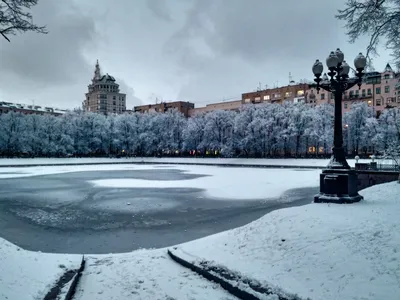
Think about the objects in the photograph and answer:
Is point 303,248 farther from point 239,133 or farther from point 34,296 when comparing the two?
point 239,133

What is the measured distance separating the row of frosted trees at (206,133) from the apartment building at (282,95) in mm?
24130

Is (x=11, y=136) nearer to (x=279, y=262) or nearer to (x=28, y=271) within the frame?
(x=28, y=271)

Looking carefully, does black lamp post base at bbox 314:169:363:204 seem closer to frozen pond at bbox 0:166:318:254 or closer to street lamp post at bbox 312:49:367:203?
street lamp post at bbox 312:49:367:203

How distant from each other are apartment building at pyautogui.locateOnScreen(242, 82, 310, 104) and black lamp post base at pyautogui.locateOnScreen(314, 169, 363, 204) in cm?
9132

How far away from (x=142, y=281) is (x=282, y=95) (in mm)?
112752

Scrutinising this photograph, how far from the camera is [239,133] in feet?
275

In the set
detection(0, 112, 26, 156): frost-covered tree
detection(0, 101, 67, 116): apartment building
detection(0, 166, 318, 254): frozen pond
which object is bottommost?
detection(0, 166, 318, 254): frozen pond

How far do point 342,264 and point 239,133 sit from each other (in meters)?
77.6

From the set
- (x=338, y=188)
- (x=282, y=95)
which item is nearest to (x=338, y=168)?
(x=338, y=188)

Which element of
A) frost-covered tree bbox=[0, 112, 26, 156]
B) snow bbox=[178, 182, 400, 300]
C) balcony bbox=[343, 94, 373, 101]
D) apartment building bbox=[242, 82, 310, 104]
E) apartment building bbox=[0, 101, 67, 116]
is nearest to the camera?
snow bbox=[178, 182, 400, 300]

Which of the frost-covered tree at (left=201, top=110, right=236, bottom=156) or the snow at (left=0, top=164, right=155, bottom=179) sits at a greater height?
the frost-covered tree at (left=201, top=110, right=236, bottom=156)

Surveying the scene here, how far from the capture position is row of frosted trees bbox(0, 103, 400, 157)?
75438 millimetres

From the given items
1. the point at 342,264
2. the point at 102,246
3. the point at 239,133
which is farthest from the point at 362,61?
the point at 239,133

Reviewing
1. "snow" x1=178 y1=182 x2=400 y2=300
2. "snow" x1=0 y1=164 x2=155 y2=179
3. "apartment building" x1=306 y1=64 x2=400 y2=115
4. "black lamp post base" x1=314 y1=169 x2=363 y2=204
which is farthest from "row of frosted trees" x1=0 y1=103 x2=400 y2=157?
"snow" x1=178 y1=182 x2=400 y2=300
